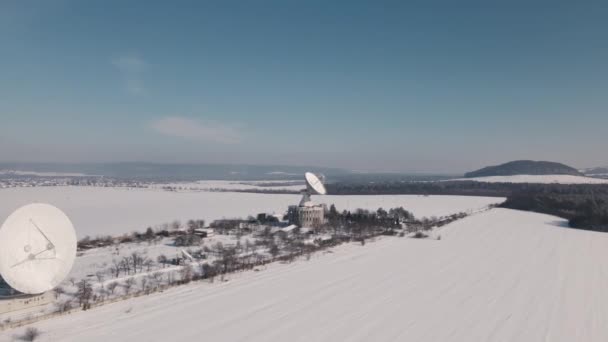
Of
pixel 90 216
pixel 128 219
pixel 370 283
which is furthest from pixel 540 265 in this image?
pixel 90 216

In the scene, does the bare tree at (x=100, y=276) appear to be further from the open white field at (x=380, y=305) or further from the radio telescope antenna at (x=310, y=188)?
the radio telescope antenna at (x=310, y=188)

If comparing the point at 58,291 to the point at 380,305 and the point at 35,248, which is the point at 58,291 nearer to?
the point at 35,248

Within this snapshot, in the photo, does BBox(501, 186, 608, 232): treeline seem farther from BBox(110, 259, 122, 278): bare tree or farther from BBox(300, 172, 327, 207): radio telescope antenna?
BBox(110, 259, 122, 278): bare tree

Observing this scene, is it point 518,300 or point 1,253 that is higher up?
point 1,253

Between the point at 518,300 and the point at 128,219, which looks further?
the point at 128,219

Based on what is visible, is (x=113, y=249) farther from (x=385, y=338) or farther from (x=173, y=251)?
(x=385, y=338)

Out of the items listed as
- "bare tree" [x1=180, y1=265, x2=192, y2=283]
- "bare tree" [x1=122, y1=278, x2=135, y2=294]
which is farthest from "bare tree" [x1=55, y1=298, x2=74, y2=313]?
"bare tree" [x1=180, y1=265, x2=192, y2=283]
